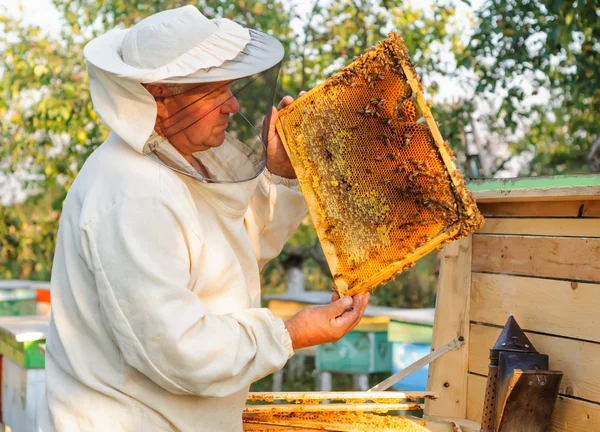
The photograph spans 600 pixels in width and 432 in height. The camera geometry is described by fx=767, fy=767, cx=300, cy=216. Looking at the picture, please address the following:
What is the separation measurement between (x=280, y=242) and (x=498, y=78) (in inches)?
158

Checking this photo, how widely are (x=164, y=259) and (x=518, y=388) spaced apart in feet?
4.35

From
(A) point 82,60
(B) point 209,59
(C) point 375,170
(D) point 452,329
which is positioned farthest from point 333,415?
(A) point 82,60

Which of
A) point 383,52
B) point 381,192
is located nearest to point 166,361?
point 381,192

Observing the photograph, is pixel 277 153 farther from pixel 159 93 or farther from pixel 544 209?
pixel 544 209

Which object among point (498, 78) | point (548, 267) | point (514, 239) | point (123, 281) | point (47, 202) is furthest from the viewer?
point (47, 202)

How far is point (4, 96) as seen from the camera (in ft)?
29.6

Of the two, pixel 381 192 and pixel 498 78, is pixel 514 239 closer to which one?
pixel 381 192

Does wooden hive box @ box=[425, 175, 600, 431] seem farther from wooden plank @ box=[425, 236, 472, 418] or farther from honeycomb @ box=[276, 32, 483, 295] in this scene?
honeycomb @ box=[276, 32, 483, 295]

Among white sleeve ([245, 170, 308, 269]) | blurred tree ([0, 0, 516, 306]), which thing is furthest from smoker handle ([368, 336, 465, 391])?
blurred tree ([0, 0, 516, 306])

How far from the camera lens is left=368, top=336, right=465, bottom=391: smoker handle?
3.11m

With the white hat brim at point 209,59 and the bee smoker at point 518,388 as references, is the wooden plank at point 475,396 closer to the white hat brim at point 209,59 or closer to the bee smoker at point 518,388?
the bee smoker at point 518,388

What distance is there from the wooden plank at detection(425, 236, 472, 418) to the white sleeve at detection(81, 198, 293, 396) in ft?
5.27

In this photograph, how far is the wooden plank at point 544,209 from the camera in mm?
2712

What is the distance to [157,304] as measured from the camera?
6.09 ft
